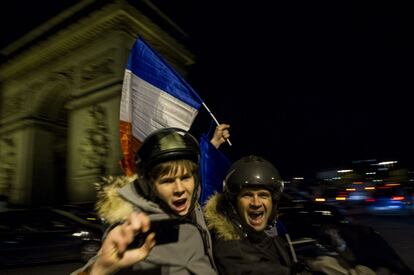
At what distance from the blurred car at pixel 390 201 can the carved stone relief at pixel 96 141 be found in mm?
10993

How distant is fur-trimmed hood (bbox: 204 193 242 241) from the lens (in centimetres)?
230

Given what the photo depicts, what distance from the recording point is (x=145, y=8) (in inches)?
558

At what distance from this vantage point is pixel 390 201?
1537cm

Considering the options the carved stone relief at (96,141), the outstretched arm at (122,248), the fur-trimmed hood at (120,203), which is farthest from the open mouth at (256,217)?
the carved stone relief at (96,141)

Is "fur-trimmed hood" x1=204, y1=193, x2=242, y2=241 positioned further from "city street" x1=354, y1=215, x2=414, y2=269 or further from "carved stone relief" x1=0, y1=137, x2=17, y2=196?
"carved stone relief" x1=0, y1=137, x2=17, y2=196

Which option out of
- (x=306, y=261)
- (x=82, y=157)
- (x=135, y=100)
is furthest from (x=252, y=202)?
(x=82, y=157)

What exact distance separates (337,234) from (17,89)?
18.2 m

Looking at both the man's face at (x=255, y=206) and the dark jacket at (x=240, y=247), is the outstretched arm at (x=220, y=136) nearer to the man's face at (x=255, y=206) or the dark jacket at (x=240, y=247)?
the dark jacket at (x=240, y=247)

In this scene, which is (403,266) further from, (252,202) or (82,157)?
(82,157)

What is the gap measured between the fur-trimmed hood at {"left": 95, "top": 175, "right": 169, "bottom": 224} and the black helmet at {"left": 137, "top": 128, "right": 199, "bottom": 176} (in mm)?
146

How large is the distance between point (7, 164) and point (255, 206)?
1774 cm

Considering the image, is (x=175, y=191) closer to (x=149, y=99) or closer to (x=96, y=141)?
(x=149, y=99)

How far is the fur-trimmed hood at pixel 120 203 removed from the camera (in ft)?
6.03

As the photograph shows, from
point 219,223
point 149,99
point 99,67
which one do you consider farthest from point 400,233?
point 99,67
